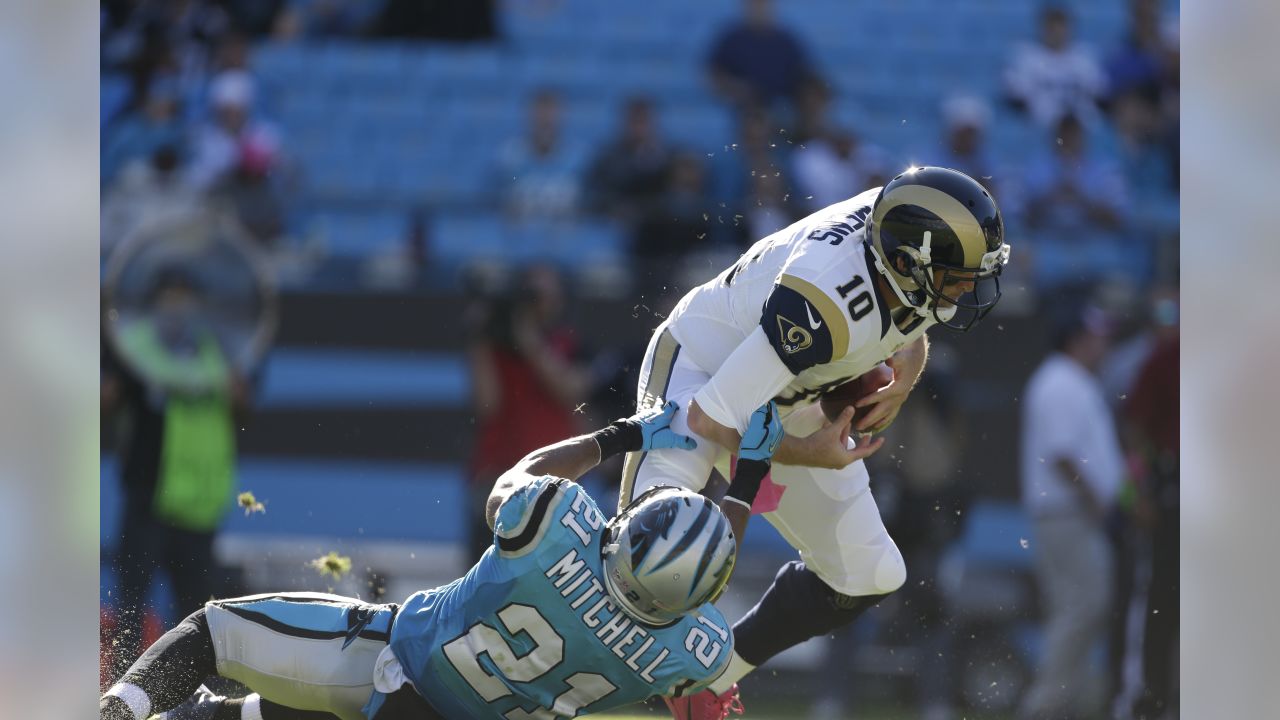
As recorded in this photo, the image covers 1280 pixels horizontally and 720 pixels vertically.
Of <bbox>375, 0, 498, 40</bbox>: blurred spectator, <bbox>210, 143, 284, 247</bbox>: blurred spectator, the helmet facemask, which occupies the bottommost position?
<bbox>210, 143, 284, 247</bbox>: blurred spectator

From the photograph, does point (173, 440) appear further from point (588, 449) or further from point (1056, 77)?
point (1056, 77)

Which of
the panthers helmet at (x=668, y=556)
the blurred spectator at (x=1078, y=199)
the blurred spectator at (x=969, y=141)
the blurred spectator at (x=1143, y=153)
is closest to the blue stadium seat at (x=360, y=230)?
the blurred spectator at (x=969, y=141)

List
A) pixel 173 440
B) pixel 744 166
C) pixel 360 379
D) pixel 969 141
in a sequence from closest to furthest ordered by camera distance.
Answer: pixel 173 440 → pixel 360 379 → pixel 744 166 → pixel 969 141

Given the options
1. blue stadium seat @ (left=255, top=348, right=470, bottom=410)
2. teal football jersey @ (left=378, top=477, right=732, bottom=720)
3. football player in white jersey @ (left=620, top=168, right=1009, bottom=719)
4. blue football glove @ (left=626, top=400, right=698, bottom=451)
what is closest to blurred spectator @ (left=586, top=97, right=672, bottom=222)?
blue stadium seat @ (left=255, top=348, right=470, bottom=410)

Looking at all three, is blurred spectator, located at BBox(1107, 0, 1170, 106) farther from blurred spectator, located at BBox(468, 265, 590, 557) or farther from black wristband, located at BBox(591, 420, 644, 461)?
black wristband, located at BBox(591, 420, 644, 461)

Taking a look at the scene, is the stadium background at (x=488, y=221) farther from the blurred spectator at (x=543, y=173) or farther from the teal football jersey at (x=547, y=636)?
the teal football jersey at (x=547, y=636)

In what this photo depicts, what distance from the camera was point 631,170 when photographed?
10.9 meters

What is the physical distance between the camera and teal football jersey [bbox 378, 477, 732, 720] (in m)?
3.82

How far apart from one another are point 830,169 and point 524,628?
727 centimetres

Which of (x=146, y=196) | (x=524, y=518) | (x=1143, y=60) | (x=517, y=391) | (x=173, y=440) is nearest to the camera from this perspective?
(x=524, y=518)

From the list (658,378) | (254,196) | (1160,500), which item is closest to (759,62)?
(254,196)

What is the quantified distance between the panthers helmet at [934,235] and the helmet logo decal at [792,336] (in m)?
0.35

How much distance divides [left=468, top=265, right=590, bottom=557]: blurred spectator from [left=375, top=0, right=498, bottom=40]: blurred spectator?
5.65m

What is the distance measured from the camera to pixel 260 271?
383 inches
